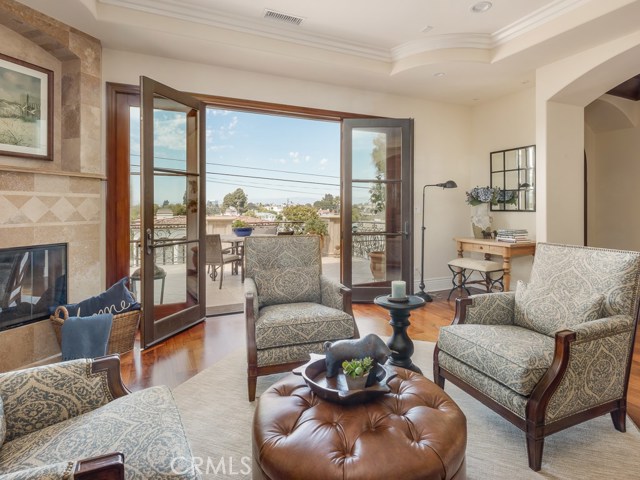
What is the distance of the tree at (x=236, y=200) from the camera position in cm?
888

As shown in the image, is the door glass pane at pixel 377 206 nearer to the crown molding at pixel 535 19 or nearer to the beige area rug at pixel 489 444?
the crown molding at pixel 535 19

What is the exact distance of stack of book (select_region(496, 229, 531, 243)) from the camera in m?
4.49

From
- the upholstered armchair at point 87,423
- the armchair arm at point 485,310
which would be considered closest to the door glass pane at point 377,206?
the armchair arm at point 485,310

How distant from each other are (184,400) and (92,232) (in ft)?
6.31

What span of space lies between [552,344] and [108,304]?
3.27 meters

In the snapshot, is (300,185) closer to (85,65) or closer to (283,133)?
(283,133)

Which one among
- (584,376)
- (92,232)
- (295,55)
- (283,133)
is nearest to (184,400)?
(92,232)

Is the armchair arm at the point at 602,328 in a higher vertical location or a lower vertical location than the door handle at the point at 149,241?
lower

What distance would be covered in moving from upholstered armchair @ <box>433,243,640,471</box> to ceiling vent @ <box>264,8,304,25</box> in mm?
2976

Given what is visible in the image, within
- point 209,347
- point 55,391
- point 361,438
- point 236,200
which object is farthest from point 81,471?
point 236,200

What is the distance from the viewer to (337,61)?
13.1 feet

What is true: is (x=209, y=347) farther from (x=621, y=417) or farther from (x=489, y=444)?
(x=621, y=417)

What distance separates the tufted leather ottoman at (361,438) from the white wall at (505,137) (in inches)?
157

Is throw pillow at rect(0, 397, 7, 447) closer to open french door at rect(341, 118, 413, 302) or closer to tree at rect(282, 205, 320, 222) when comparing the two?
open french door at rect(341, 118, 413, 302)
